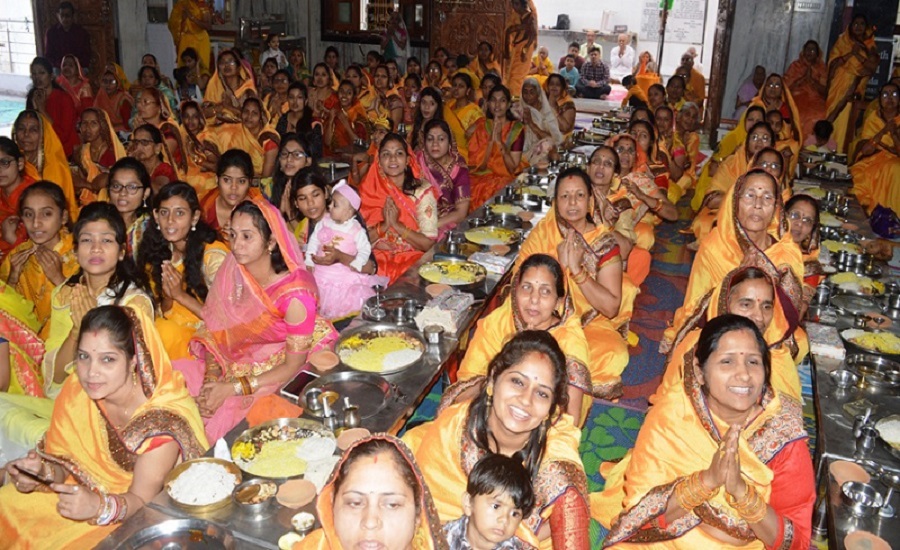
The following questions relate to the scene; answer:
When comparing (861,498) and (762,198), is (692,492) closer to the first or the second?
(861,498)

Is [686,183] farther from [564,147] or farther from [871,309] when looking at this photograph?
[871,309]

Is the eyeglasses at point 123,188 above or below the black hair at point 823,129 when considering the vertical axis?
below

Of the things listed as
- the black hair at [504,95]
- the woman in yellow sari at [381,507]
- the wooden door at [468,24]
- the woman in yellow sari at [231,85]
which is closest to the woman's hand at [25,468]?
the woman in yellow sari at [381,507]

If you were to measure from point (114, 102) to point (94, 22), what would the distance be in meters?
3.53

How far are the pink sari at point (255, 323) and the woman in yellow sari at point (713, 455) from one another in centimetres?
145

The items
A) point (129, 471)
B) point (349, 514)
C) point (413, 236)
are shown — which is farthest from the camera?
point (413, 236)

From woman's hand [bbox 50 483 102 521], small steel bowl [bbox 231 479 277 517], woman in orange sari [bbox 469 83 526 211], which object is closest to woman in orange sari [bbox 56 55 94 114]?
woman in orange sari [bbox 469 83 526 211]

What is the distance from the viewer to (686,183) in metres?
7.55

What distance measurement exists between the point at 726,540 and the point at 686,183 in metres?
5.82

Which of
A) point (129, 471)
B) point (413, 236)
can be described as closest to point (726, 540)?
point (129, 471)

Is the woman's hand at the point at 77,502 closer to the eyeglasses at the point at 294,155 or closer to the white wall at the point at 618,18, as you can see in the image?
the eyeglasses at the point at 294,155

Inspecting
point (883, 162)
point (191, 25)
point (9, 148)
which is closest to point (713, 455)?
point (9, 148)

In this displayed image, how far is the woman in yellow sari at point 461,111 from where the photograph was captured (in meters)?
7.68

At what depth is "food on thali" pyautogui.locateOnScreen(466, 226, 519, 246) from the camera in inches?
172
